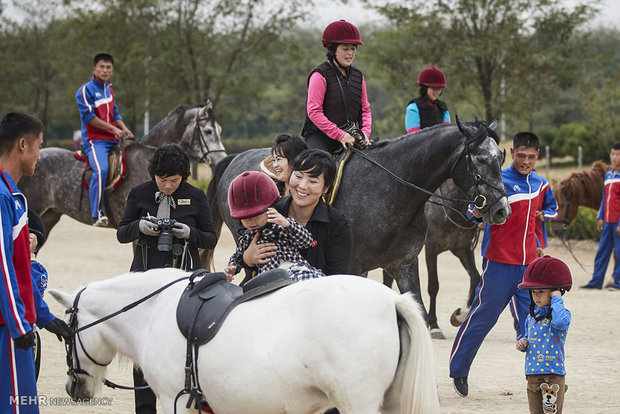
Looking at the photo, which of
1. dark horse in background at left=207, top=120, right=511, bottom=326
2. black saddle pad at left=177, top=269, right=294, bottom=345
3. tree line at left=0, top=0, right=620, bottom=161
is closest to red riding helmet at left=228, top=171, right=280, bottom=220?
black saddle pad at left=177, top=269, right=294, bottom=345

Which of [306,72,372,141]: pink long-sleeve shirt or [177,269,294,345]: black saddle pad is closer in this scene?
[177,269,294,345]: black saddle pad

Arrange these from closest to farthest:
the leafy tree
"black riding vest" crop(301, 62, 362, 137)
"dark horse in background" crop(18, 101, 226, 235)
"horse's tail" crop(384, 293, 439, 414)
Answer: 1. "horse's tail" crop(384, 293, 439, 414)
2. "black riding vest" crop(301, 62, 362, 137)
3. "dark horse in background" crop(18, 101, 226, 235)
4. the leafy tree

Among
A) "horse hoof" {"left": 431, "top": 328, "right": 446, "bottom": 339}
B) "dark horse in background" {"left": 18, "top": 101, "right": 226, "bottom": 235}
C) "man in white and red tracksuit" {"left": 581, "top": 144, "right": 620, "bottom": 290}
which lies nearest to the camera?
"horse hoof" {"left": 431, "top": 328, "right": 446, "bottom": 339}

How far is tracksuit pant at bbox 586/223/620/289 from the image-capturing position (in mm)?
12227

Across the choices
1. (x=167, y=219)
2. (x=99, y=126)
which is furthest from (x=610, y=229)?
(x=167, y=219)

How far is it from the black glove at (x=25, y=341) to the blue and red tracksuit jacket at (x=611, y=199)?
10.5 metres

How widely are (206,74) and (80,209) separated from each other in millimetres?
14187

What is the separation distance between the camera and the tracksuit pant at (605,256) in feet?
40.1

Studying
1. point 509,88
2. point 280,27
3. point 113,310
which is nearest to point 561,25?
point 509,88

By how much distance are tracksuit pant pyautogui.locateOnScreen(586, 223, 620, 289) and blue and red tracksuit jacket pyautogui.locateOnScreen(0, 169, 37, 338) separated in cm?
1021

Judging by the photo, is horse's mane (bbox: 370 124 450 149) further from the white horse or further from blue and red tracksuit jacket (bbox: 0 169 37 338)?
blue and red tracksuit jacket (bbox: 0 169 37 338)

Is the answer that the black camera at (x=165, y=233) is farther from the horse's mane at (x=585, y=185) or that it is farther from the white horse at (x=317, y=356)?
the horse's mane at (x=585, y=185)

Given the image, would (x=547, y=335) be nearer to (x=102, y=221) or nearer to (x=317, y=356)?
(x=317, y=356)

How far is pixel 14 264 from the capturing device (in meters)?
3.67
